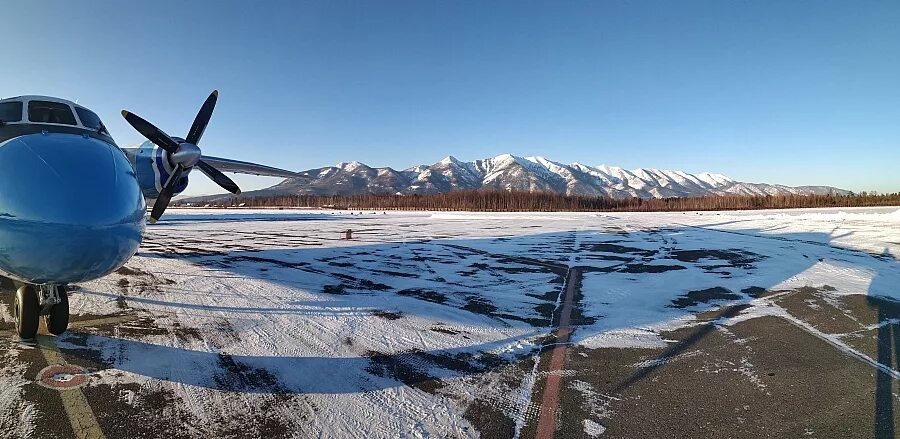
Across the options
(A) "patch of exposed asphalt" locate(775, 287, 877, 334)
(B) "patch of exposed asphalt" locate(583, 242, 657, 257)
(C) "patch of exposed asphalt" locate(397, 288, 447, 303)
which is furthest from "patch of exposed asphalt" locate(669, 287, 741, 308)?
(B) "patch of exposed asphalt" locate(583, 242, 657, 257)

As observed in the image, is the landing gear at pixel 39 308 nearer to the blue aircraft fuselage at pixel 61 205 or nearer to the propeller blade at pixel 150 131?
the blue aircraft fuselage at pixel 61 205

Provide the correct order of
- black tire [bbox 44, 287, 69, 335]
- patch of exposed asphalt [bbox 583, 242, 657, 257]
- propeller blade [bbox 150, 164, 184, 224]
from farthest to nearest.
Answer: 1. patch of exposed asphalt [bbox 583, 242, 657, 257]
2. propeller blade [bbox 150, 164, 184, 224]
3. black tire [bbox 44, 287, 69, 335]

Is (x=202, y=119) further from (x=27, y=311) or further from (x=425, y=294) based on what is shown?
(x=425, y=294)

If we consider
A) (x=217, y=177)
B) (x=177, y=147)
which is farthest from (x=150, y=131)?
(x=217, y=177)

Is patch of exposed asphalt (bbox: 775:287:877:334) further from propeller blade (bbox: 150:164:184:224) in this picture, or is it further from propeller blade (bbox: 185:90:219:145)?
propeller blade (bbox: 185:90:219:145)

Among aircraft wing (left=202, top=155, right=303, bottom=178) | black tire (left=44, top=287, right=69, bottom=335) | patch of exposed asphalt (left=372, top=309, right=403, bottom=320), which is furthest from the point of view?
aircraft wing (left=202, top=155, right=303, bottom=178)

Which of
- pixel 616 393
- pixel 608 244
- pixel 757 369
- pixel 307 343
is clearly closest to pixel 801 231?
pixel 608 244
